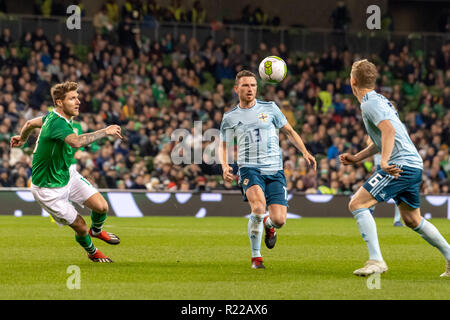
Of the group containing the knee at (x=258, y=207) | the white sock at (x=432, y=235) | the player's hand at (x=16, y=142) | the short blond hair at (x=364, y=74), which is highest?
the short blond hair at (x=364, y=74)

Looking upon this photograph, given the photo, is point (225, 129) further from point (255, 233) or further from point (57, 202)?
point (57, 202)

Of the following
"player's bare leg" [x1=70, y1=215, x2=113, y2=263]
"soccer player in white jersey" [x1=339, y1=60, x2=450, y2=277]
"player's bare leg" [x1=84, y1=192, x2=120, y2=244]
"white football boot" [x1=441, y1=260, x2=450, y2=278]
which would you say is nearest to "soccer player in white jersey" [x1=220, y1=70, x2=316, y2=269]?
"soccer player in white jersey" [x1=339, y1=60, x2=450, y2=277]

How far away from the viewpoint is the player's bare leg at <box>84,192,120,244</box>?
9.78m

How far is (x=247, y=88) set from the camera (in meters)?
9.53

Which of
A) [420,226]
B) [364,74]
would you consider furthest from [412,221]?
[364,74]

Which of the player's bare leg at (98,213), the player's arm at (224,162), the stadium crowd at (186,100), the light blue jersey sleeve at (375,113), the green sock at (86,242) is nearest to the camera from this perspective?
the light blue jersey sleeve at (375,113)

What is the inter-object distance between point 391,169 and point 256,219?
1.99 metres

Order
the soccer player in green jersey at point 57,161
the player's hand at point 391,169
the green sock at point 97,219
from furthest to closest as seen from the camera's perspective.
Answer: the green sock at point 97,219 < the soccer player in green jersey at point 57,161 < the player's hand at point 391,169

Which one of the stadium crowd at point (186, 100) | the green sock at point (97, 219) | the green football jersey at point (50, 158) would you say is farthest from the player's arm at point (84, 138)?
the stadium crowd at point (186, 100)

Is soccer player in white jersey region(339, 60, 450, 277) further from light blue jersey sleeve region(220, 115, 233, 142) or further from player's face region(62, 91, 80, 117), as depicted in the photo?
player's face region(62, 91, 80, 117)

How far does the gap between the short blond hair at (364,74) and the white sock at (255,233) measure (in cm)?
194

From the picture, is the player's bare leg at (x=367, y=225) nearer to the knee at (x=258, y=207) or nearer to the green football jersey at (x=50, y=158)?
the knee at (x=258, y=207)

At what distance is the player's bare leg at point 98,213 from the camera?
9.78 metres

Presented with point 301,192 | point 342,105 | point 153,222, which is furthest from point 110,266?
point 342,105
